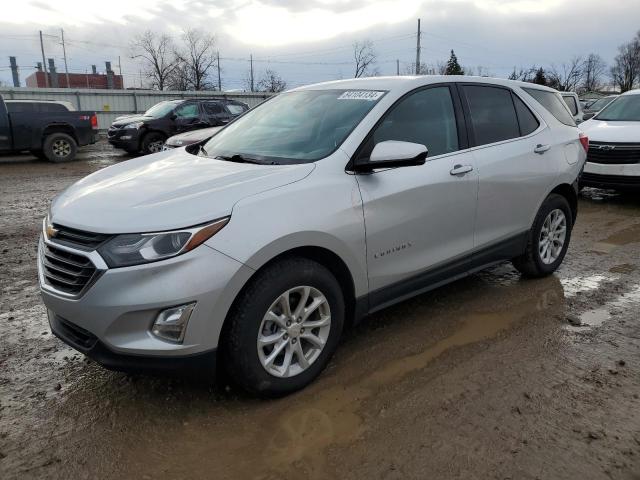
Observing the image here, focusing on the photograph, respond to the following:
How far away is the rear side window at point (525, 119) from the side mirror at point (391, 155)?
1744 mm

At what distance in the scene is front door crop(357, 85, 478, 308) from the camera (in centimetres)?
325

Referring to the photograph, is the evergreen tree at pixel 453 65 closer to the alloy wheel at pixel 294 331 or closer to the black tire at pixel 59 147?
the black tire at pixel 59 147

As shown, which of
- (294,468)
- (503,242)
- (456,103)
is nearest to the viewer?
(294,468)

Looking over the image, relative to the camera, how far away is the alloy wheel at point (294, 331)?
2.83m

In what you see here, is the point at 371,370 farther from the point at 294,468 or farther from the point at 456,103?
the point at 456,103

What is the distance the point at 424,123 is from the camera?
371 centimetres

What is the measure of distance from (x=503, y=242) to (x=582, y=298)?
0.91m

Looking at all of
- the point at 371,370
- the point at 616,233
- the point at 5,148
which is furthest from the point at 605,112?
the point at 5,148

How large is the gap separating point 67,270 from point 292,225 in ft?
3.79

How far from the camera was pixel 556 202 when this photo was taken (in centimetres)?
472

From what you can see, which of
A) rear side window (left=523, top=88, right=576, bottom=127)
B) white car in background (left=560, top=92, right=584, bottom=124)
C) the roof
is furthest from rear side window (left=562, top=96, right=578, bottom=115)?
the roof

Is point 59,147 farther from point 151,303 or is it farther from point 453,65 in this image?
point 453,65

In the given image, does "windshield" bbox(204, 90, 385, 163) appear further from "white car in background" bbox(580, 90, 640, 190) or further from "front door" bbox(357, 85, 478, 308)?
"white car in background" bbox(580, 90, 640, 190)

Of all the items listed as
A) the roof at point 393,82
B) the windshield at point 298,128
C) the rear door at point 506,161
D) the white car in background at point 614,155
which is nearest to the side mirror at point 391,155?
the windshield at point 298,128
